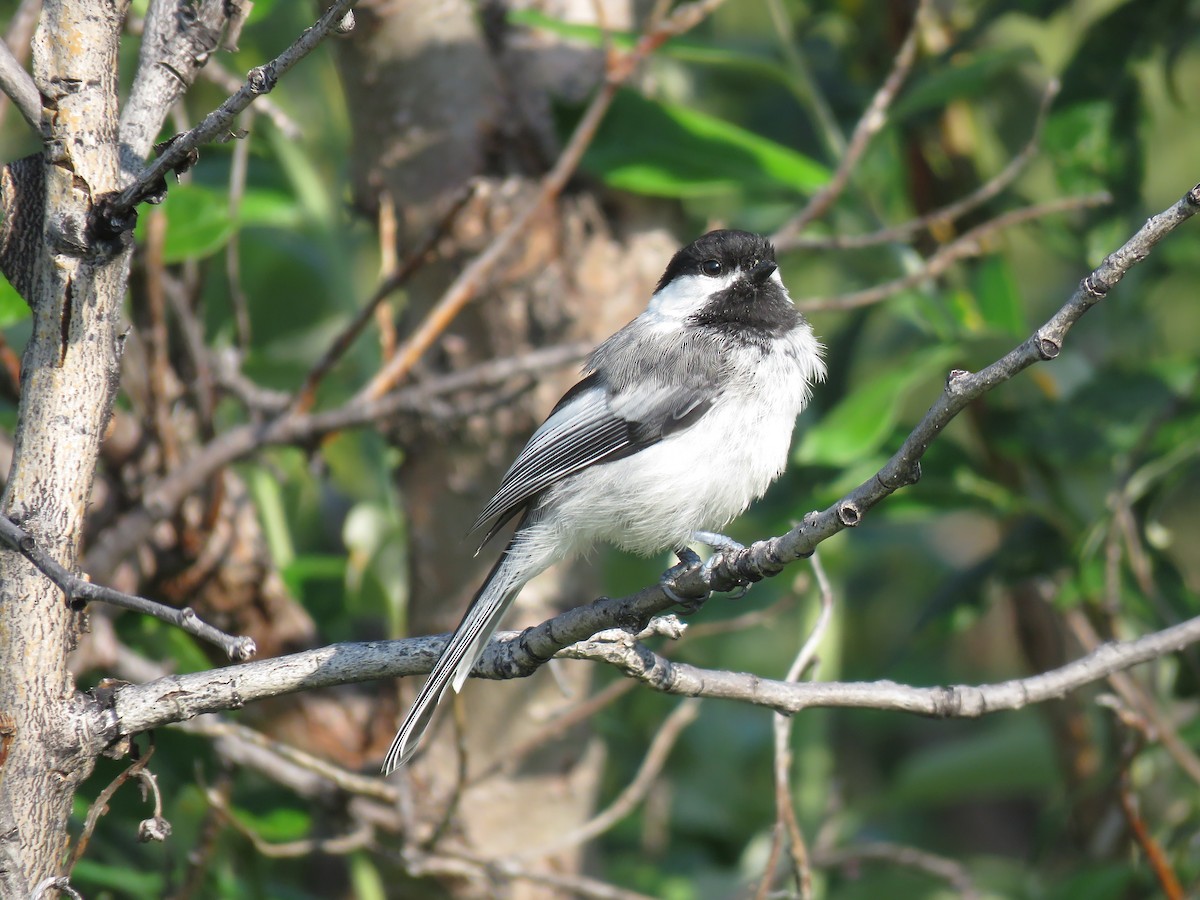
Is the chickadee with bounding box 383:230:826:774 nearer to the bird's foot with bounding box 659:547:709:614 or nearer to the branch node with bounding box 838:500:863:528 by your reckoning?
the bird's foot with bounding box 659:547:709:614

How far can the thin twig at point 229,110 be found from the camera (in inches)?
54.9

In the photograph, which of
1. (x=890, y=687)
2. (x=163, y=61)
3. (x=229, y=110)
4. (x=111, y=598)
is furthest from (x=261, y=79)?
(x=890, y=687)

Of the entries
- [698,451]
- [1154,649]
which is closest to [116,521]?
[698,451]

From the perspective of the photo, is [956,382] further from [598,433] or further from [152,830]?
[598,433]

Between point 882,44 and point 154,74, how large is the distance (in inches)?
123

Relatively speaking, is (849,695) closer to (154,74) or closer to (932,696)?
(932,696)

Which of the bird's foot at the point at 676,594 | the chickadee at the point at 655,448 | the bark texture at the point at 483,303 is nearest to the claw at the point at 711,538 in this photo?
the chickadee at the point at 655,448

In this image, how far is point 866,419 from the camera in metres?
3.05

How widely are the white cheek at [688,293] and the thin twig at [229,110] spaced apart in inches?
67.0

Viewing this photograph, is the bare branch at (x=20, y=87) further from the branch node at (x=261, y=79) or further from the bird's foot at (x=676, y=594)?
the bird's foot at (x=676, y=594)

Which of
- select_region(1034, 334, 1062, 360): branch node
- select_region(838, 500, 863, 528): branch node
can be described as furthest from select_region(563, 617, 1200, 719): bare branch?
select_region(1034, 334, 1062, 360): branch node

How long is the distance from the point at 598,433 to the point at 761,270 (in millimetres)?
634

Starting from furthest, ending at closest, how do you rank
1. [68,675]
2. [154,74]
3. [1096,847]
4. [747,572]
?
[1096,847] → [747,572] → [154,74] → [68,675]

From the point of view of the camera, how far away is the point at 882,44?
13.6ft
